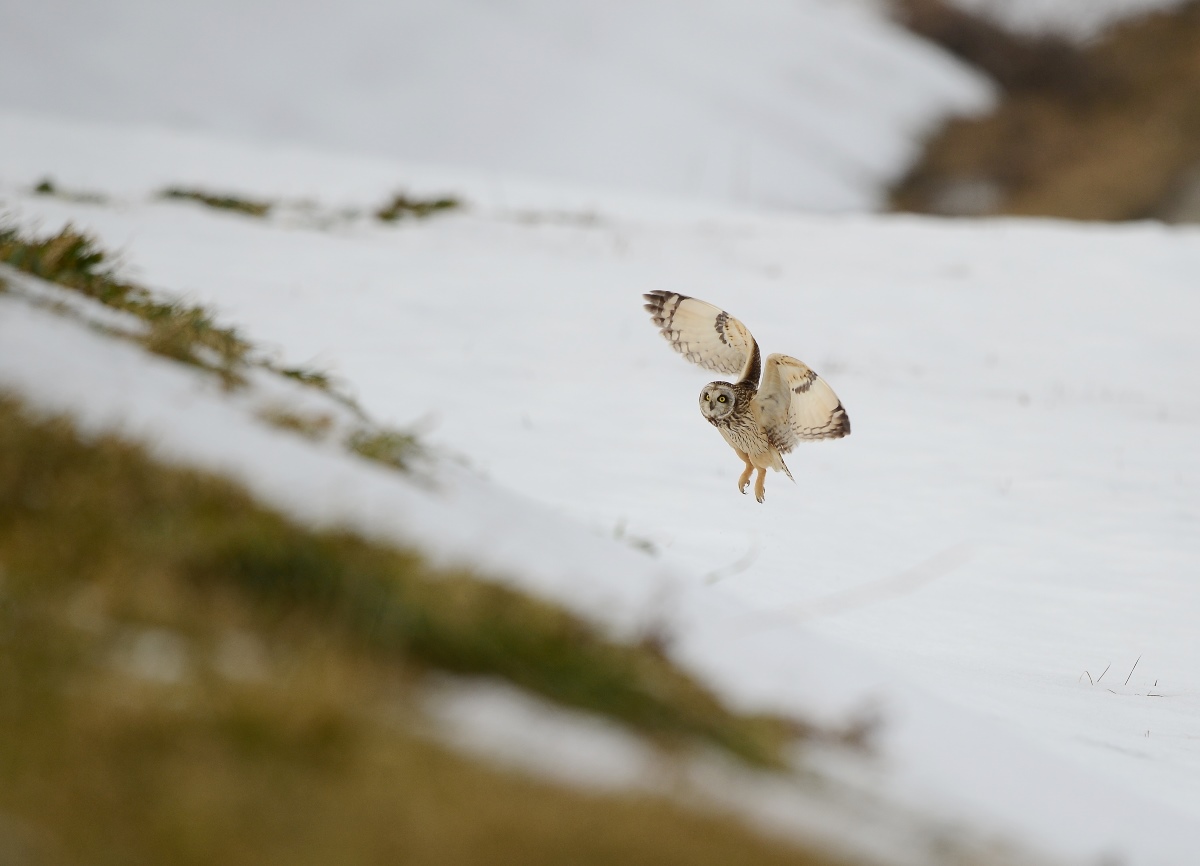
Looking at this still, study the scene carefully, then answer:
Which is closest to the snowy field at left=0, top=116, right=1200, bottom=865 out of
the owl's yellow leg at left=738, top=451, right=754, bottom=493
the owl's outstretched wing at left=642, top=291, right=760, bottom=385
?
the owl's yellow leg at left=738, top=451, right=754, bottom=493

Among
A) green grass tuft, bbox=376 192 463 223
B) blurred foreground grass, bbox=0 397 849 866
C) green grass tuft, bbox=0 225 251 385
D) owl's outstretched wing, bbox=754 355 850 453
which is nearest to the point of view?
blurred foreground grass, bbox=0 397 849 866

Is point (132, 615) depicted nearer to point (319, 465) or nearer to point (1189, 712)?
point (319, 465)

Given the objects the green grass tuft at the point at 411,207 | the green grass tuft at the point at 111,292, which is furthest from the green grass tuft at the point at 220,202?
the green grass tuft at the point at 111,292

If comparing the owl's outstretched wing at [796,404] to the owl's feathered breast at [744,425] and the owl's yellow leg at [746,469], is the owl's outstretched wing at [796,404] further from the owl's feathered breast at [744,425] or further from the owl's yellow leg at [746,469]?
the owl's yellow leg at [746,469]

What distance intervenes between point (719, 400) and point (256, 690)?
350 cm

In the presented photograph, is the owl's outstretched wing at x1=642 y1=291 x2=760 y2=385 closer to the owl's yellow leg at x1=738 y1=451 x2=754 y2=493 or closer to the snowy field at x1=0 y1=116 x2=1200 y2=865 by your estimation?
the owl's yellow leg at x1=738 y1=451 x2=754 y2=493

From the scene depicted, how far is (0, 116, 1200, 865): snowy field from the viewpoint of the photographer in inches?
112

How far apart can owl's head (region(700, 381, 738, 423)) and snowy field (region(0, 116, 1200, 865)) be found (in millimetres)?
755

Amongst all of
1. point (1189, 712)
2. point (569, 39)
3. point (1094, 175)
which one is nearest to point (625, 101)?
point (569, 39)

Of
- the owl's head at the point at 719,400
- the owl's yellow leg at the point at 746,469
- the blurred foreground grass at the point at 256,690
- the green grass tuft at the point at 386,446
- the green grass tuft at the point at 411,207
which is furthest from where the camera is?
the green grass tuft at the point at 411,207

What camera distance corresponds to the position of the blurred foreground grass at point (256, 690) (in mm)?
1564

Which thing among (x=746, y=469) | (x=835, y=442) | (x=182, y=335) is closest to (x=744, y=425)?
(x=746, y=469)

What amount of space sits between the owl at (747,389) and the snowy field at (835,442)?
672 mm

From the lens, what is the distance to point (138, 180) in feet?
50.5
